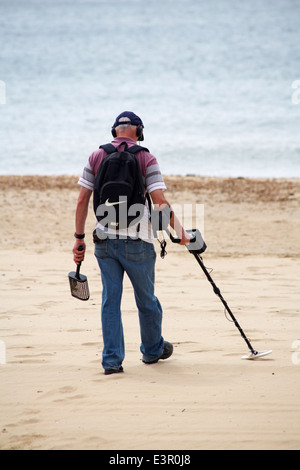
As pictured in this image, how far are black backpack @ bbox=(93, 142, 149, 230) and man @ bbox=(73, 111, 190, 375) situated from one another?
92 millimetres

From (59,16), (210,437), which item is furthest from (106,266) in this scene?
(59,16)

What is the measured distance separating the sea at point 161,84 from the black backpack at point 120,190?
17.7 m

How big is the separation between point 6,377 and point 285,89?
37.7 meters

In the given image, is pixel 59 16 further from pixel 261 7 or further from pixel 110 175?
pixel 110 175

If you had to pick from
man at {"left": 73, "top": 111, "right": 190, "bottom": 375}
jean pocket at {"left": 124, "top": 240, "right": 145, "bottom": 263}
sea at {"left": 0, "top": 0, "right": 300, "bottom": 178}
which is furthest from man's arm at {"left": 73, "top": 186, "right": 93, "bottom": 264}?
sea at {"left": 0, "top": 0, "right": 300, "bottom": 178}

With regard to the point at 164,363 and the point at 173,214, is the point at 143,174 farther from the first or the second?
the point at 164,363

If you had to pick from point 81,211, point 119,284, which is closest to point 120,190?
point 81,211

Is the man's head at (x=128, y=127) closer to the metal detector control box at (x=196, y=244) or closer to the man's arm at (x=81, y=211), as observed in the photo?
the man's arm at (x=81, y=211)

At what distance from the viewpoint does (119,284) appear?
443 cm

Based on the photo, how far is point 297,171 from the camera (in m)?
22.5

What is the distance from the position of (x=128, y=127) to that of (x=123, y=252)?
2.86 ft

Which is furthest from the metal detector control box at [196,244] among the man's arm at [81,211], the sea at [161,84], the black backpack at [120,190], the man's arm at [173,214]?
the sea at [161,84]

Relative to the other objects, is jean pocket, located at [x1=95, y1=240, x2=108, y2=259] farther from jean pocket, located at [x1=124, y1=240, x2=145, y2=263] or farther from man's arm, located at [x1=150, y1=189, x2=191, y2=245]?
man's arm, located at [x1=150, y1=189, x2=191, y2=245]

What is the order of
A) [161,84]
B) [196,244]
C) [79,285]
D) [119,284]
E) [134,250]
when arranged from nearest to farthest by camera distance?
[134,250] → [119,284] → [196,244] → [79,285] → [161,84]
